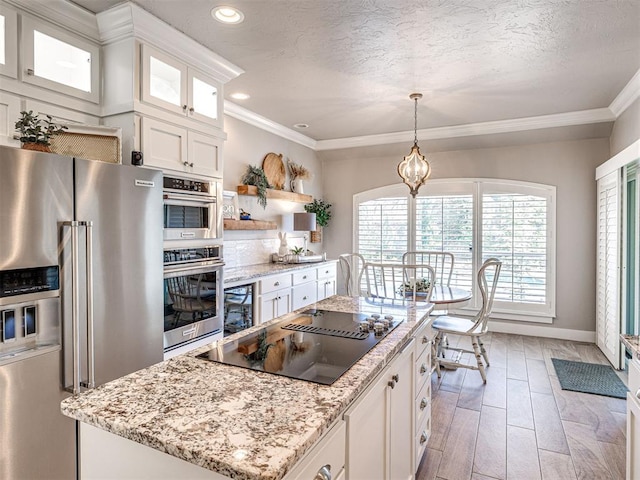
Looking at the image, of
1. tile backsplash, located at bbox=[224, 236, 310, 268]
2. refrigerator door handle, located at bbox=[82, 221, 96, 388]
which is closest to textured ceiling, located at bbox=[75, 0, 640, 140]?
refrigerator door handle, located at bbox=[82, 221, 96, 388]

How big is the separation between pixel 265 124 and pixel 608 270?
4161mm

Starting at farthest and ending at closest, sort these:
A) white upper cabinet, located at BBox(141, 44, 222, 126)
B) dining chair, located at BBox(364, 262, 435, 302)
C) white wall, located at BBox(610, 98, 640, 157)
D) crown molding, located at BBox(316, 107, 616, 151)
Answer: crown molding, located at BBox(316, 107, 616, 151)
white wall, located at BBox(610, 98, 640, 157)
dining chair, located at BBox(364, 262, 435, 302)
white upper cabinet, located at BBox(141, 44, 222, 126)

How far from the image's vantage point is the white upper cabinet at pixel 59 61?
2061mm

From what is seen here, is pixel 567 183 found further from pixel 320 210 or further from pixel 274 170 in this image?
pixel 274 170

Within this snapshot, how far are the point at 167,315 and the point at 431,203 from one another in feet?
13.5

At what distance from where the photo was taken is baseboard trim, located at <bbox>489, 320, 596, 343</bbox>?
15.7ft

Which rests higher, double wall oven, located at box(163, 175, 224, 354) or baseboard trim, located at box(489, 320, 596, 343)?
double wall oven, located at box(163, 175, 224, 354)

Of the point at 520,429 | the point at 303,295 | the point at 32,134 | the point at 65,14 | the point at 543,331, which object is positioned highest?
the point at 65,14

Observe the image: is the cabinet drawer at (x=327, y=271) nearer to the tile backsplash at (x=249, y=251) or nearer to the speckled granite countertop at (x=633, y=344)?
the tile backsplash at (x=249, y=251)

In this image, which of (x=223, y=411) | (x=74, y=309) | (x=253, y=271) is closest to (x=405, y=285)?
(x=253, y=271)

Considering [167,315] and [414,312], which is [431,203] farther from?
[167,315]

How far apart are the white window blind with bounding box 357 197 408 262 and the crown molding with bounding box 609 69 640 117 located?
261 centimetres

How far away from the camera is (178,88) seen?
2693 millimetres

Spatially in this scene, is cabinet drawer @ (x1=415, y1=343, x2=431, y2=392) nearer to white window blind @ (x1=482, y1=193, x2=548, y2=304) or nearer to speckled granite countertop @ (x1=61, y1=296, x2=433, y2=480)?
speckled granite countertop @ (x1=61, y1=296, x2=433, y2=480)
